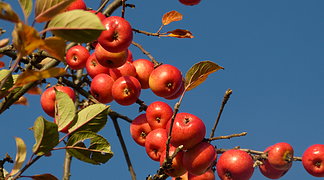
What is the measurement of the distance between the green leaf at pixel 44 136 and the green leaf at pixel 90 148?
0.17m

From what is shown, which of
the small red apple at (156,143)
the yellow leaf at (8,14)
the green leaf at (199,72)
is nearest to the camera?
the yellow leaf at (8,14)

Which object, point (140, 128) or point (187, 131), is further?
point (140, 128)

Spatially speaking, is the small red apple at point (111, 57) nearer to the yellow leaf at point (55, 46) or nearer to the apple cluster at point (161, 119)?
the apple cluster at point (161, 119)

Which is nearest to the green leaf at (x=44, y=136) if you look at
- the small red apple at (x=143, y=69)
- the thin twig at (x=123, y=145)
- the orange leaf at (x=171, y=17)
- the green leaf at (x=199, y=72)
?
the green leaf at (x=199, y=72)

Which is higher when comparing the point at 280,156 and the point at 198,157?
the point at 280,156

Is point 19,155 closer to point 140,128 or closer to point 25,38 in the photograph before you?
point 25,38

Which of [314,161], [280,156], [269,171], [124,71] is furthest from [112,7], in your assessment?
[314,161]

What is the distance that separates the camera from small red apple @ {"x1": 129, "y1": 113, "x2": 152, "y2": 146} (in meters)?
2.94

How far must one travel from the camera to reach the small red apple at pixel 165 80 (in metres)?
2.91

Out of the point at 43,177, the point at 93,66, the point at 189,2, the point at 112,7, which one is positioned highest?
the point at 189,2

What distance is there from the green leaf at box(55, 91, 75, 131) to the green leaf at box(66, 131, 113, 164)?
7 cm

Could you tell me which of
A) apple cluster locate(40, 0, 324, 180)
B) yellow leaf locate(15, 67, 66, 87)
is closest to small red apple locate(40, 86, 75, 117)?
apple cluster locate(40, 0, 324, 180)

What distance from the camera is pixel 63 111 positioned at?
191 centimetres

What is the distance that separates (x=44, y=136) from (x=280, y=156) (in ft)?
7.19
